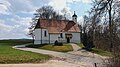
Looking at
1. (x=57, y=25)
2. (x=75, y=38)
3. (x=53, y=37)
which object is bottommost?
(x=75, y=38)

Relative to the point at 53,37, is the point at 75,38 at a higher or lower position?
lower

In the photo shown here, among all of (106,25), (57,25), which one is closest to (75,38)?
(57,25)

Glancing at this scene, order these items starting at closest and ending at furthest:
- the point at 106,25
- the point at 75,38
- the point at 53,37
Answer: the point at 106,25 → the point at 53,37 → the point at 75,38

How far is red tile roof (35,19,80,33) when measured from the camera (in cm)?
6609

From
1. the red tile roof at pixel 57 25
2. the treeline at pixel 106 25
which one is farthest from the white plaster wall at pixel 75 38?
the treeline at pixel 106 25

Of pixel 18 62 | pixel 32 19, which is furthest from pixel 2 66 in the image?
pixel 32 19

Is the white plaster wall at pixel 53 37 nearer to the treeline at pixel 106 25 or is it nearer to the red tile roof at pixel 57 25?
the red tile roof at pixel 57 25

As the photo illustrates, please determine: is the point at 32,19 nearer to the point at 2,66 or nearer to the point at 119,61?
the point at 2,66

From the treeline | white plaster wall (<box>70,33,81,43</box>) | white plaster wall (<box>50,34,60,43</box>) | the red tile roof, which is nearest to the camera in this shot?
the treeline

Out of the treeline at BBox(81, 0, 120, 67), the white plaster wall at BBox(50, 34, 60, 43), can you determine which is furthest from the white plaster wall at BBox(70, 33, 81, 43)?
the treeline at BBox(81, 0, 120, 67)

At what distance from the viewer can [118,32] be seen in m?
12.2

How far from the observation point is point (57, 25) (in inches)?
2662

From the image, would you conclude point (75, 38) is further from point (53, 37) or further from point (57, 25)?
point (53, 37)

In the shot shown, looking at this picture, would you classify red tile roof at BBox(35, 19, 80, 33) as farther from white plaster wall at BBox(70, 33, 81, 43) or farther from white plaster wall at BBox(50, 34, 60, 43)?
white plaster wall at BBox(70, 33, 81, 43)
